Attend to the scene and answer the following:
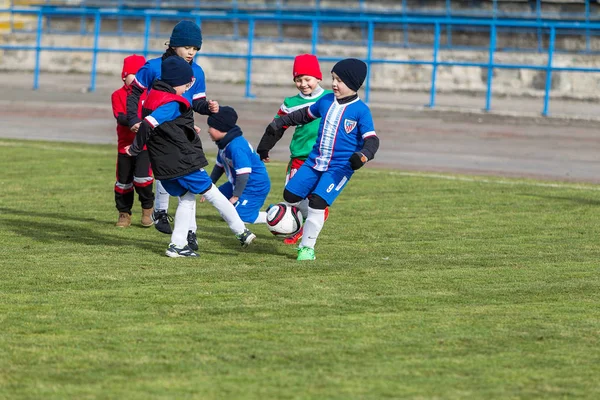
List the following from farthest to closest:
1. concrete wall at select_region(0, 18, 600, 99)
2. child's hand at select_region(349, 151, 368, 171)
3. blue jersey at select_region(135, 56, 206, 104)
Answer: concrete wall at select_region(0, 18, 600, 99)
blue jersey at select_region(135, 56, 206, 104)
child's hand at select_region(349, 151, 368, 171)

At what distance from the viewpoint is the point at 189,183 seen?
307 inches

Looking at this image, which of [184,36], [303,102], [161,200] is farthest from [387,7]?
[184,36]

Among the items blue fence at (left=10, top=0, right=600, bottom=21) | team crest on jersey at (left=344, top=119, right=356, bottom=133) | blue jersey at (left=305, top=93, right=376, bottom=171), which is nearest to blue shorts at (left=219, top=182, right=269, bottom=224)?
blue jersey at (left=305, top=93, right=376, bottom=171)

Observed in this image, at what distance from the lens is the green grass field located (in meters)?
4.82

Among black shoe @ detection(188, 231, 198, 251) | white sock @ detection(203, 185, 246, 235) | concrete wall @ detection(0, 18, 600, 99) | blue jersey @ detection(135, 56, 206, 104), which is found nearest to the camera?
white sock @ detection(203, 185, 246, 235)

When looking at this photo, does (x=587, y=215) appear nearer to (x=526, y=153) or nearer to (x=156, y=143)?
(x=156, y=143)

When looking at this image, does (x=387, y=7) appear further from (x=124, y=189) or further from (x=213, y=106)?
(x=213, y=106)

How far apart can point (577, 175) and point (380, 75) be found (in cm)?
1083

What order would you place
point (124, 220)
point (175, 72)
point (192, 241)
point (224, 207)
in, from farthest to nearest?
point (124, 220), point (192, 241), point (224, 207), point (175, 72)

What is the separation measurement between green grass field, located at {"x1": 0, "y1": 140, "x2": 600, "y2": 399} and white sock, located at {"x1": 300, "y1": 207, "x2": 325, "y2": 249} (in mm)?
161

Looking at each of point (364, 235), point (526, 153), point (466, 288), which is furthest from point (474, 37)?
point (466, 288)

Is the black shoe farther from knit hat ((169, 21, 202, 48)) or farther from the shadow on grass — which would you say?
knit hat ((169, 21, 202, 48))

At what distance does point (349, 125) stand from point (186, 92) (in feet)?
4.69

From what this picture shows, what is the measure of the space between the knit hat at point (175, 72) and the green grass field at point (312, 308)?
1213 millimetres
